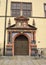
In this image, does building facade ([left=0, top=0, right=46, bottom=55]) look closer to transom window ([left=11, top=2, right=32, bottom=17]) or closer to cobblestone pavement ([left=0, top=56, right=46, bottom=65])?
transom window ([left=11, top=2, right=32, bottom=17])

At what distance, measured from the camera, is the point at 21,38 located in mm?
23828

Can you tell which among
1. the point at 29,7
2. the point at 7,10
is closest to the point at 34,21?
the point at 29,7

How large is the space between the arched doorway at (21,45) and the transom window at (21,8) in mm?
2627

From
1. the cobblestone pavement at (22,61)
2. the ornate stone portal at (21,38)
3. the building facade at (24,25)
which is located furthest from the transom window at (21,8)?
the cobblestone pavement at (22,61)

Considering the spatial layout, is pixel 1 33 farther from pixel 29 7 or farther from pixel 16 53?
pixel 29 7

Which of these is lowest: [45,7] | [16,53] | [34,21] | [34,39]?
[16,53]

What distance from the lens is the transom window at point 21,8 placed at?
2406 cm

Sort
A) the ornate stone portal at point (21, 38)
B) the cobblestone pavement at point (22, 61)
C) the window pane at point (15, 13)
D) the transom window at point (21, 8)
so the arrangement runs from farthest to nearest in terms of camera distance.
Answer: the transom window at point (21, 8) < the window pane at point (15, 13) < the ornate stone portal at point (21, 38) < the cobblestone pavement at point (22, 61)

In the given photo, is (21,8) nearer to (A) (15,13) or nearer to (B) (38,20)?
(A) (15,13)

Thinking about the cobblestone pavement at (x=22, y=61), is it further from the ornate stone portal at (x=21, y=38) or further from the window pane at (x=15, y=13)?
the window pane at (x=15, y=13)

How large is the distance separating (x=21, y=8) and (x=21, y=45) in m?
4.21

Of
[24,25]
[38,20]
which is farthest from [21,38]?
[38,20]

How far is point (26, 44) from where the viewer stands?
23.7m

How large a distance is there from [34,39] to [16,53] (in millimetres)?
2514
